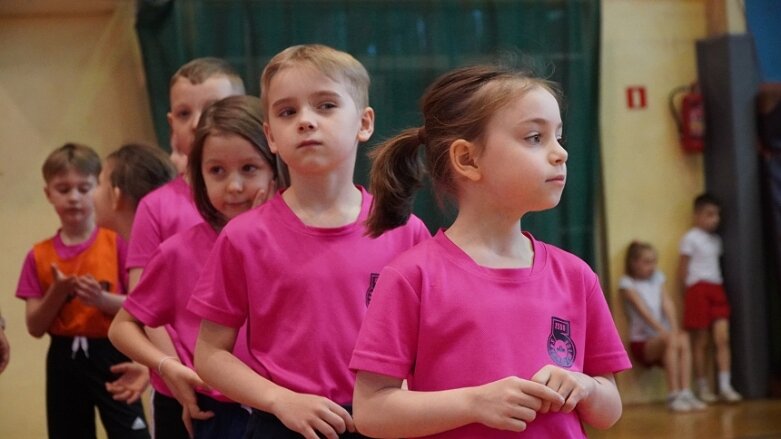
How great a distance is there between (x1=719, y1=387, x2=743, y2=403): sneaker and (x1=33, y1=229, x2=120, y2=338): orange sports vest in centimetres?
514

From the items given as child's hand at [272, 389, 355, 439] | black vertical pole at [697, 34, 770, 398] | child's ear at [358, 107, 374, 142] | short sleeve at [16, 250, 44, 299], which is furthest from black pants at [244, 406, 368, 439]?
black vertical pole at [697, 34, 770, 398]

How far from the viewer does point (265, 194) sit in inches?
107

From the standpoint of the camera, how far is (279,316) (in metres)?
2.24

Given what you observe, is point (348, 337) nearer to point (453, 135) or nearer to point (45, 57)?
point (453, 135)

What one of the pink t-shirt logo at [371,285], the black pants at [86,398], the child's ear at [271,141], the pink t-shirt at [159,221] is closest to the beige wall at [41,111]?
the black pants at [86,398]

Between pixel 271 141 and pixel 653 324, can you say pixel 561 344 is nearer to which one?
pixel 271 141

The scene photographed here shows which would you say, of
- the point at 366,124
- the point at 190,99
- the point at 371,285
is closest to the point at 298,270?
the point at 371,285

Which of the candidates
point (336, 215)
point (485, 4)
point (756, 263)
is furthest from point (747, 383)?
point (336, 215)

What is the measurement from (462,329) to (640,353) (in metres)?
6.36

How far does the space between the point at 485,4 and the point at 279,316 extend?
5.50 metres

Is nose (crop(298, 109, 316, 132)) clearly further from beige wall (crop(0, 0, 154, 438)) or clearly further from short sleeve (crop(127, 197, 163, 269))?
beige wall (crop(0, 0, 154, 438))

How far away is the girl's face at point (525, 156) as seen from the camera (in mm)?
1886

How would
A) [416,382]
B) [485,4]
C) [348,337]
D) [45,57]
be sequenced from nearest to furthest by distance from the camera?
[416,382], [348,337], [45,57], [485,4]

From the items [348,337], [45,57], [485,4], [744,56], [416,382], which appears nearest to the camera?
[416,382]
